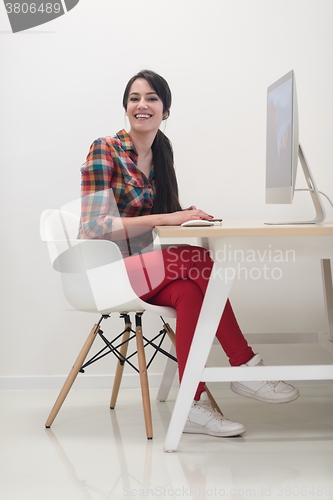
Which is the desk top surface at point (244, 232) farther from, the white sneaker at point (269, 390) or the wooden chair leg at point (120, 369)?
the wooden chair leg at point (120, 369)

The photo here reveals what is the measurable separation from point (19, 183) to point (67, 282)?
814 millimetres

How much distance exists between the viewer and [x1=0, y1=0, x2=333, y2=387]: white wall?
2.46 m

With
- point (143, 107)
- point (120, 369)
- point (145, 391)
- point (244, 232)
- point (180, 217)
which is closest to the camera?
point (244, 232)

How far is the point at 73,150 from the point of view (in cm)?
249

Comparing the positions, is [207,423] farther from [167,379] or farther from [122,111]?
[122,111]

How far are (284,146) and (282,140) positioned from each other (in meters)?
0.03

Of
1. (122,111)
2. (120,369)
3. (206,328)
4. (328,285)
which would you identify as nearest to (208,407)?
(206,328)

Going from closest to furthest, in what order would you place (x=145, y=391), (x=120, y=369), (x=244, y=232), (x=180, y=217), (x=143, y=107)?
(x=244, y=232) → (x=180, y=217) → (x=145, y=391) → (x=143, y=107) → (x=120, y=369)

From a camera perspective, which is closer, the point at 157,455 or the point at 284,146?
the point at 157,455

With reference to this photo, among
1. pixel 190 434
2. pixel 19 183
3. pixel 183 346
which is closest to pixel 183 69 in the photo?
pixel 19 183

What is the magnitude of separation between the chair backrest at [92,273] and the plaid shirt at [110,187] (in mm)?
67

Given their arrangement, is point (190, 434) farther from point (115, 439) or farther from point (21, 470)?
point (21, 470)

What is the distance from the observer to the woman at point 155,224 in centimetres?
178

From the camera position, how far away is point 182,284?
1804 millimetres
